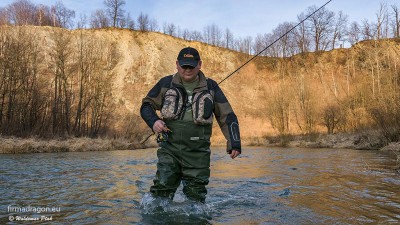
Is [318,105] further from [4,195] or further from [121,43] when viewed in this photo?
[4,195]

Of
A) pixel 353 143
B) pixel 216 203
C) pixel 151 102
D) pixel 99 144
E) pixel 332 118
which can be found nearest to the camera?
pixel 151 102

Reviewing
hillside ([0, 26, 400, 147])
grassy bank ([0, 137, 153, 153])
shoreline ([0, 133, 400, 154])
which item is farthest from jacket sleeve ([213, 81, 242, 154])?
hillside ([0, 26, 400, 147])

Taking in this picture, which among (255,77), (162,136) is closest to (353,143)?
(162,136)

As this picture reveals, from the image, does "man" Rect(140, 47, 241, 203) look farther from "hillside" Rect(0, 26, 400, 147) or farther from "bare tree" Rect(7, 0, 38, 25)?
"bare tree" Rect(7, 0, 38, 25)

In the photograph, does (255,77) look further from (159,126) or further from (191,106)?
(159,126)

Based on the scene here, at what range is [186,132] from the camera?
400cm

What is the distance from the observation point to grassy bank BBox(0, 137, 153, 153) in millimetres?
17606

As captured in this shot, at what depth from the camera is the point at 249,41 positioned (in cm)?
6225

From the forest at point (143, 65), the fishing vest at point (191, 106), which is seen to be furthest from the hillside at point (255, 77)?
the fishing vest at point (191, 106)

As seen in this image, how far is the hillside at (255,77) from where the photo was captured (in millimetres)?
36906

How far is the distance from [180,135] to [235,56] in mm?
46440

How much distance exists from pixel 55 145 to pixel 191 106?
60.0 ft

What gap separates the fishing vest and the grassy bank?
16171 millimetres

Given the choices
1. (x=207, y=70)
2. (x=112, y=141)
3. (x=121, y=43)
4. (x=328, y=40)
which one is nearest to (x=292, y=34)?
(x=328, y=40)
